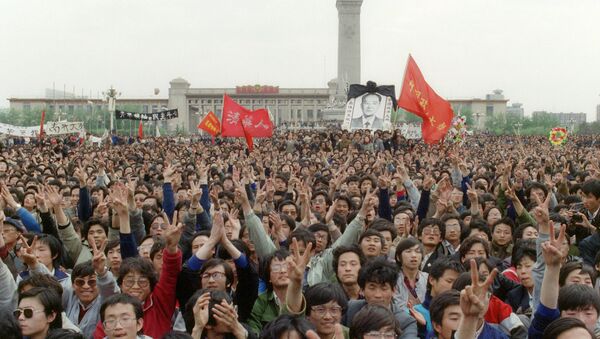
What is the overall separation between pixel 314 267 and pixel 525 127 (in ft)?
253

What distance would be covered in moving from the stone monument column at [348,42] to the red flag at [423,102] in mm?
40746

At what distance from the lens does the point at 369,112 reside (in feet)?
65.5

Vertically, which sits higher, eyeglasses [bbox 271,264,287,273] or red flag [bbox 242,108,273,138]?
red flag [bbox 242,108,273,138]

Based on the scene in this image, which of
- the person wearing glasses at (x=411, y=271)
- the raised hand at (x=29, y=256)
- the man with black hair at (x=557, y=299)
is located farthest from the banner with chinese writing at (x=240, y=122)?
the man with black hair at (x=557, y=299)

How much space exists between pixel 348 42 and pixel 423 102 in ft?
139

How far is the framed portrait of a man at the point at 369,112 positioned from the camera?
19.8 m

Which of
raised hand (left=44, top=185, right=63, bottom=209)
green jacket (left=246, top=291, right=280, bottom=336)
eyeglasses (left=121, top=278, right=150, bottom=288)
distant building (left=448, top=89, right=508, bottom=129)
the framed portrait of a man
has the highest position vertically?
distant building (left=448, top=89, right=508, bottom=129)

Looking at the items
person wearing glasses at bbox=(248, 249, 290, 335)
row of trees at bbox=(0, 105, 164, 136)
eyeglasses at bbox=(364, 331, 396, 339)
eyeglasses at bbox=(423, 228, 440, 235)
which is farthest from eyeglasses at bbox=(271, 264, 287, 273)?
row of trees at bbox=(0, 105, 164, 136)

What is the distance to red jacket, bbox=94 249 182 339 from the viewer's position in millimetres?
4359

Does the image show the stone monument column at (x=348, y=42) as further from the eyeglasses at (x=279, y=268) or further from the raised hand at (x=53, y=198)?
the eyeglasses at (x=279, y=268)

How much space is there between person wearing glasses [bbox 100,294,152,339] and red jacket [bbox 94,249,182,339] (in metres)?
0.48

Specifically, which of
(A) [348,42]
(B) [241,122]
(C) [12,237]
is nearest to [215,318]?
(C) [12,237]

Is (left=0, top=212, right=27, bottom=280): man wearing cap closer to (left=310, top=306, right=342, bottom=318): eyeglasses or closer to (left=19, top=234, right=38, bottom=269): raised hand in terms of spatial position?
(left=19, top=234, right=38, bottom=269): raised hand

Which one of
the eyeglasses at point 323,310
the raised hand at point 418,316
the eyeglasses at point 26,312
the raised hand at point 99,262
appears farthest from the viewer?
the raised hand at point 99,262
